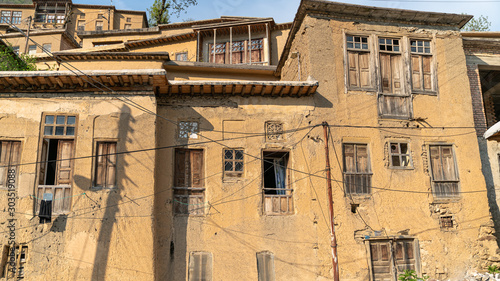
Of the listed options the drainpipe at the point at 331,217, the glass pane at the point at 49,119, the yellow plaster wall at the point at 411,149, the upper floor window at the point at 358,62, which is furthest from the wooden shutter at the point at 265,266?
the glass pane at the point at 49,119

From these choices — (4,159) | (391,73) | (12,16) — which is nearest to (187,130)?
(4,159)

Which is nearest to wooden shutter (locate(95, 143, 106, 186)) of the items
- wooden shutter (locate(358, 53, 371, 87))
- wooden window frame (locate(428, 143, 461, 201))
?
wooden shutter (locate(358, 53, 371, 87))

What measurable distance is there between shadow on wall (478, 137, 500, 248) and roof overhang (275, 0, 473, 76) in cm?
433

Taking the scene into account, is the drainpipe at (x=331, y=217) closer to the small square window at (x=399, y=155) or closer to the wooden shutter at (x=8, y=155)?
the small square window at (x=399, y=155)

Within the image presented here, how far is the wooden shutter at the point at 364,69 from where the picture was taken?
13.7m

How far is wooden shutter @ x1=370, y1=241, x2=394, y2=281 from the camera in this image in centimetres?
1210

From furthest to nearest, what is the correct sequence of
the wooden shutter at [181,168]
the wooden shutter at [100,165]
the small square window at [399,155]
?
the small square window at [399,155]
the wooden shutter at [181,168]
the wooden shutter at [100,165]

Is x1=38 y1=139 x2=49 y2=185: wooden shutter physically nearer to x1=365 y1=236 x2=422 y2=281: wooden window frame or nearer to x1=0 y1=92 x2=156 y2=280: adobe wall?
x1=0 y1=92 x2=156 y2=280: adobe wall

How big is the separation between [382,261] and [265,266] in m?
3.51

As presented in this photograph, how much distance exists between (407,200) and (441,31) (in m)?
6.16

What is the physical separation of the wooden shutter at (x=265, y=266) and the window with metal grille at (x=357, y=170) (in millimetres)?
3091

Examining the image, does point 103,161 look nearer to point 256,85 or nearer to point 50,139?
point 50,139

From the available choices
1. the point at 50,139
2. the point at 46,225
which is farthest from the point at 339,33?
the point at 46,225

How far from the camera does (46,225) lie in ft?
35.5
